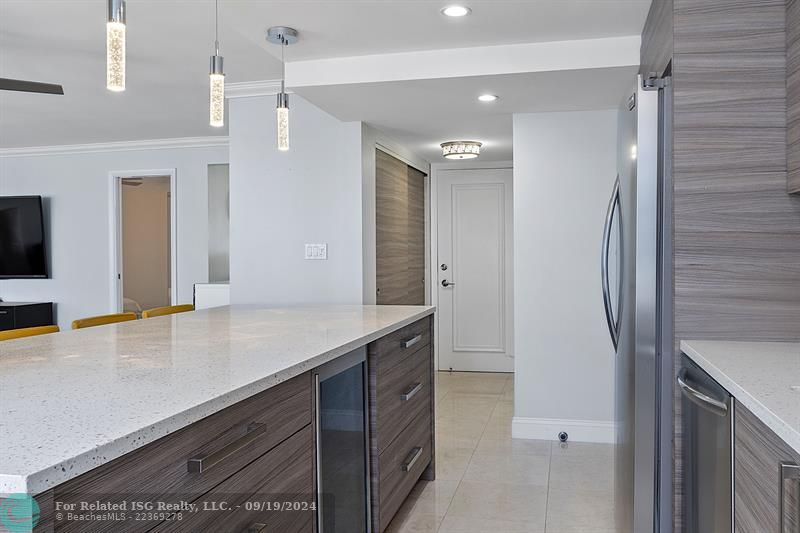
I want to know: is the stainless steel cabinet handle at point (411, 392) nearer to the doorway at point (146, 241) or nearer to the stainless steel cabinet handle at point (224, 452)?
the stainless steel cabinet handle at point (224, 452)

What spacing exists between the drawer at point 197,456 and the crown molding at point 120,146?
16.9 ft

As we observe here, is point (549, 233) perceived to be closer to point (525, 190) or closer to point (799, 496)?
point (525, 190)

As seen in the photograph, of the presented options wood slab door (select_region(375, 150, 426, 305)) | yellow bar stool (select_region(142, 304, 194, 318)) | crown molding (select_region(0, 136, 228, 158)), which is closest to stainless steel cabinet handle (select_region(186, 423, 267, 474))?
yellow bar stool (select_region(142, 304, 194, 318))

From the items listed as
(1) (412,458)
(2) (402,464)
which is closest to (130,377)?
(2) (402,464)

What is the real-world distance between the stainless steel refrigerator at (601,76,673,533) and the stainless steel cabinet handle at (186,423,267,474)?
1275 millimetres

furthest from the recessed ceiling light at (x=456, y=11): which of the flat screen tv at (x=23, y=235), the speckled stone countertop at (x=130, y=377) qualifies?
the flat screen tv at (x=23, y=235)

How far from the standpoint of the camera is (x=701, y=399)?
Answer: 5.75 ft

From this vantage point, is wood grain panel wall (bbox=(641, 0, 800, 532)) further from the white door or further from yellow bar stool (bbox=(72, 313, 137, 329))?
the white door

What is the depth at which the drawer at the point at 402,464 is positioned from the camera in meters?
2.53

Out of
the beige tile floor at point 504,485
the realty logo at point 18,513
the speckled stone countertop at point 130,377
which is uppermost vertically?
the speckled stone countertop at point 130,377

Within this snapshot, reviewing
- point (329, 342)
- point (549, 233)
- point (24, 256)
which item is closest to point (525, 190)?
point (549, 233)

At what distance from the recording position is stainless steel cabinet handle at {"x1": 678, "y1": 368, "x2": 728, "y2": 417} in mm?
1604

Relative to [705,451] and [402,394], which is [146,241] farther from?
[705,451]

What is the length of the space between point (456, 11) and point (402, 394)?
1.66 m
